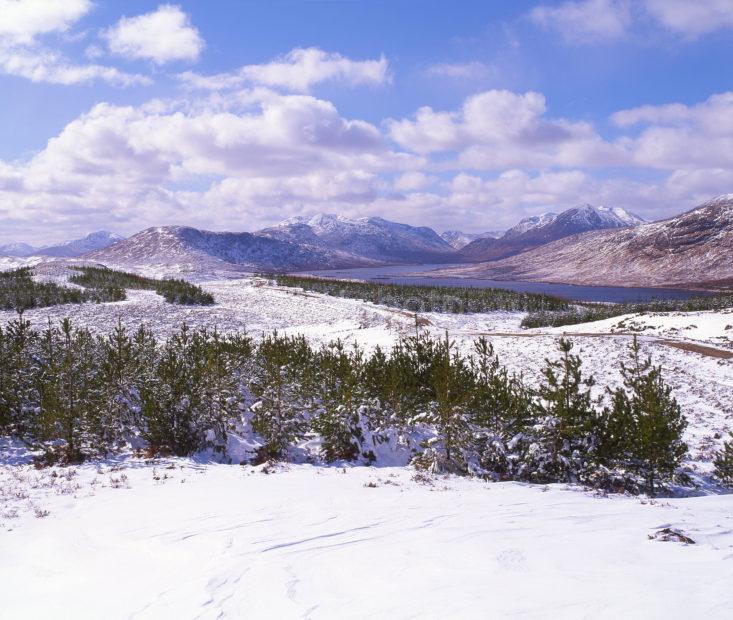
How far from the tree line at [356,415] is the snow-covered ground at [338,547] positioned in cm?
225

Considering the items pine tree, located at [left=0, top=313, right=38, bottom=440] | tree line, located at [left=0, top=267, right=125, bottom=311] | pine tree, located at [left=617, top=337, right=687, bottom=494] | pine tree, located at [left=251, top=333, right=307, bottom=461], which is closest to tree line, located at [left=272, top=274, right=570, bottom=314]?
tree line, located at [left=0, top=267, right=125, bottom=311]

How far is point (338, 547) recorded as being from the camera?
27.5 feet

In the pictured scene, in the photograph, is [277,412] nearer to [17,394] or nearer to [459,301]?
[17,394]

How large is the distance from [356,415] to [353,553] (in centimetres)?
→ 1150

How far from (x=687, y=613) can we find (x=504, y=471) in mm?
12666

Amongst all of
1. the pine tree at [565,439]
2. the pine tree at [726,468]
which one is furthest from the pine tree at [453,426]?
the pine tree at [726,468]

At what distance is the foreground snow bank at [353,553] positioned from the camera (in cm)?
593

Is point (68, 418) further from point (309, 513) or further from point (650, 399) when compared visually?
point (650, 399)

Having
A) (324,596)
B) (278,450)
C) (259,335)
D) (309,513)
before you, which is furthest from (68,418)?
(259,335)

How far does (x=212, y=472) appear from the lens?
15961 mm

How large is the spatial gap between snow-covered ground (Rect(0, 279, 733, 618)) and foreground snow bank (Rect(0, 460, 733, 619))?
4cm

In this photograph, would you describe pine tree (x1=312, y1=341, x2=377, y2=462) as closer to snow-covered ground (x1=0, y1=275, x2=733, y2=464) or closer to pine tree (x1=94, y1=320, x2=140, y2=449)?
pine tree (x1=94, y1=320, x2=140, y2=449)

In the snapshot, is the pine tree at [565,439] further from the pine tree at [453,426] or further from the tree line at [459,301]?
the tree line at [459,301]

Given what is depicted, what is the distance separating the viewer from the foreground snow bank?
5934mm
